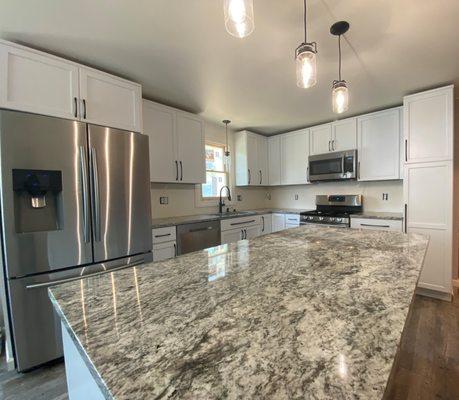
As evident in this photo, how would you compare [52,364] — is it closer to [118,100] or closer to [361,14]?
[118,100]

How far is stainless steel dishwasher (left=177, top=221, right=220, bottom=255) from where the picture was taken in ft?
8.93

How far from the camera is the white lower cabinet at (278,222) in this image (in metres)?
4.05

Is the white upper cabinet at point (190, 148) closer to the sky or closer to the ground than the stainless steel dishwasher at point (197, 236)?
closer to the sky

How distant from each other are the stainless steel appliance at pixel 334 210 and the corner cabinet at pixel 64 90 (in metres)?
2.69

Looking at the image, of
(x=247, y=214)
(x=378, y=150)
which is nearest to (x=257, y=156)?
(x=247, y=214)

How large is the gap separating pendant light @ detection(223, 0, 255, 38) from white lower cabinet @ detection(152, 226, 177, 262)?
197 cm

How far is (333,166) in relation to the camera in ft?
11.9

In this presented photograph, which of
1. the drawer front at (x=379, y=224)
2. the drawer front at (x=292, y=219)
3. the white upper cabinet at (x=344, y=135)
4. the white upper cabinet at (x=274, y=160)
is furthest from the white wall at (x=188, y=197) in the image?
the drawer front at (x=379, y=224)

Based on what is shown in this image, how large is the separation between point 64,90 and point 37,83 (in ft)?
0.55

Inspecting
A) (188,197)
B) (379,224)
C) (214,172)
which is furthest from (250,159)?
(379,224)

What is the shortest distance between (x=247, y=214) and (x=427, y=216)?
219 cm

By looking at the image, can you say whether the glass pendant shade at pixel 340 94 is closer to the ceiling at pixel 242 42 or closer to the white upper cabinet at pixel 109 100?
the ceiling at pixel 242 42

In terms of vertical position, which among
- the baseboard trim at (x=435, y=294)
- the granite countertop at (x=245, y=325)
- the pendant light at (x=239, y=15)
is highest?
the pendant light at (x=239, y=15)

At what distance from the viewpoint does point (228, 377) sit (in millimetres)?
437
